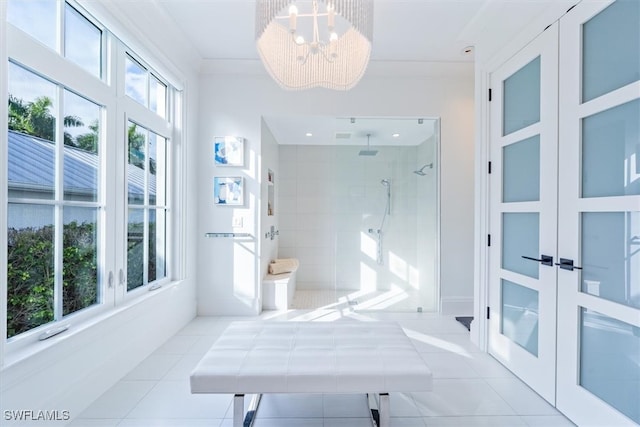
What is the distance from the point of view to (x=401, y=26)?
2742mm

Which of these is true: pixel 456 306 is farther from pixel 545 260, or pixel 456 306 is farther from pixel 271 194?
pixel 271 194

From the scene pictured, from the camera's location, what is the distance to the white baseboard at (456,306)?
353 centimetres

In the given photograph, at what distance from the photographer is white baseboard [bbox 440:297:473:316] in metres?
3.53

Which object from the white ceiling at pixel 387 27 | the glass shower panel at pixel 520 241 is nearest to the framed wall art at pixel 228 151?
the white ceiling at pixel 387 27

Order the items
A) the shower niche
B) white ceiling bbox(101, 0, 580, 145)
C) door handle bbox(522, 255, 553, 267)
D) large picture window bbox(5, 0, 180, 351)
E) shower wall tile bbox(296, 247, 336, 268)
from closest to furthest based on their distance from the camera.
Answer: large picture window bbox(5, 0, 180, 351), door handle bbox(522, 255, 553, 267), white ceiling bbox(101, 0, 580, 145), the shower niche, shower wall tile bbox(296, 247, 336, 268)

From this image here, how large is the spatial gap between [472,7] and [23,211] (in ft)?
11.0

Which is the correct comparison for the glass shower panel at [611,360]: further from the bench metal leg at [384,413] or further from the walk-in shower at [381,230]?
the walk-in shower at [381,230]

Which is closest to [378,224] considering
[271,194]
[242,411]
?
[271,194]

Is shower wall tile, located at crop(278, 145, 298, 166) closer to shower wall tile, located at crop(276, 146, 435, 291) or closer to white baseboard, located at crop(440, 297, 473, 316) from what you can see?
shower wall tile, located at crop(276, 146, 435, 291)

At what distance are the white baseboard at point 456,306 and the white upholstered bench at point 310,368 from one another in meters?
2.01

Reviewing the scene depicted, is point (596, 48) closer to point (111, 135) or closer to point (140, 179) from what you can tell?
point (111, 135)

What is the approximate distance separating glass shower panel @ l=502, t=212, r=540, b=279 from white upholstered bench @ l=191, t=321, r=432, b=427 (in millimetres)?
1081

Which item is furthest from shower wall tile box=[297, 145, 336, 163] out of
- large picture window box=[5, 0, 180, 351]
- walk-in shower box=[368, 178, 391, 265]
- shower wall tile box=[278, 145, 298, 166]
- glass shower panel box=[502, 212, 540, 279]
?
glass shower panel box=[502, 212, 540, 279]
